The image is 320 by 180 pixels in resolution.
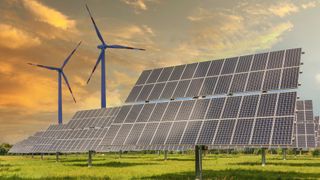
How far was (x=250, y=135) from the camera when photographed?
87.9 feet

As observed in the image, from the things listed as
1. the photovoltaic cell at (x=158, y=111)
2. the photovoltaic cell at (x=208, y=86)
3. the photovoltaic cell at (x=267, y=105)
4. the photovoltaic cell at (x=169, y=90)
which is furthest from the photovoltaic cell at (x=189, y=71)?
the photovoltaic cell at (x=267, y=105)

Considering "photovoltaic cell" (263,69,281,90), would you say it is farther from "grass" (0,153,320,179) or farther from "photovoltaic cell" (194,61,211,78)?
"grass" (0,153,320,179)

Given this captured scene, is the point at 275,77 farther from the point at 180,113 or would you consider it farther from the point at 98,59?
the point at 98,59

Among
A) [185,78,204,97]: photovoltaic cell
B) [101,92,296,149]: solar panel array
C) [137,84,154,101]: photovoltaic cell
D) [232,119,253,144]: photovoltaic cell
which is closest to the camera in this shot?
[101,92,296,149]: solar panel array

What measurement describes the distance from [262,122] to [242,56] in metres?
9.05

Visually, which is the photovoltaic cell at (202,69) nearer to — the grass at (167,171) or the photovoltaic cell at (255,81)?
the photovoltaic cell at (255,81)

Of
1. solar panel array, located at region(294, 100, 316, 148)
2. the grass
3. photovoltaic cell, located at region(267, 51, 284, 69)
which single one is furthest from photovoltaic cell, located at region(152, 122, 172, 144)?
solar panel array, located at region(294, 100, 316, 148)

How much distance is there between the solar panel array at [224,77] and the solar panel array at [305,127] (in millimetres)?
24616

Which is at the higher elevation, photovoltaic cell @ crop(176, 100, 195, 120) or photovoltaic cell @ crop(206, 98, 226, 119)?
photovoltaic cell @ crop(206, 98, 226, 119)

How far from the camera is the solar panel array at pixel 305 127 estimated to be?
54.3 m

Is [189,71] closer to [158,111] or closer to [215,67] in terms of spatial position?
[215,67]

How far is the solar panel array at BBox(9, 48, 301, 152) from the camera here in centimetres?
2706

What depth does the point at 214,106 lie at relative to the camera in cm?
2977

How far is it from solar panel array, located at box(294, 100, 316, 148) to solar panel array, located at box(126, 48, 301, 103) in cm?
2462
